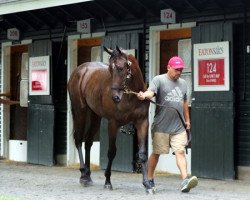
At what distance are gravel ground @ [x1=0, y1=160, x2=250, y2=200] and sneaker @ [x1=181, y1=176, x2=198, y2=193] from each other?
0.09m

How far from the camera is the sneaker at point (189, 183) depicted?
8688 millimetres

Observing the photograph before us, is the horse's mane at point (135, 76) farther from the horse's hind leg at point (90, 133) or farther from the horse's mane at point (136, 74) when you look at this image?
the horse's hind leg at point (90, 133)

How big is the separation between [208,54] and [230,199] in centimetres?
340

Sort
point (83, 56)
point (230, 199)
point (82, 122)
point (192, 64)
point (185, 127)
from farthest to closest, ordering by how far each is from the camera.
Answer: point (83, 56) → point (192, 64) → point (82, 122) → point (185, 127) → point (230, 199)

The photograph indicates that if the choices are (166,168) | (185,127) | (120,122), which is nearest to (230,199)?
(185,127)

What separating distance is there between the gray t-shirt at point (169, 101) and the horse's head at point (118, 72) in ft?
1.32

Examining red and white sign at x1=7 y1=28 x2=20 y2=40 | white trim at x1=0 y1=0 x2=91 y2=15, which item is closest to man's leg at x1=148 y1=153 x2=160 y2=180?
white trim at x1=0 y1=0 x2=91 y2=15

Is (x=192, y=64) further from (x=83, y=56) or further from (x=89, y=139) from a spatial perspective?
(x=83, y=56)

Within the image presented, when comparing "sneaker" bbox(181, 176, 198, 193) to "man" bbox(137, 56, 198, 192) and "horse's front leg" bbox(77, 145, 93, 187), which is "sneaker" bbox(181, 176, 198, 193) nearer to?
"man" bbox(137, 56, 198, 192)

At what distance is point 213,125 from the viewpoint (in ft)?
37.0

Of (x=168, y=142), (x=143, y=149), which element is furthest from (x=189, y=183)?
(x=143, y=149)

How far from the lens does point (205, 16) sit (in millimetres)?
11695

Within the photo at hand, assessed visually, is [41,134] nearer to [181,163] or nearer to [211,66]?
[211,66]

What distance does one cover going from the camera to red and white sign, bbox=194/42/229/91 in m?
11.1
